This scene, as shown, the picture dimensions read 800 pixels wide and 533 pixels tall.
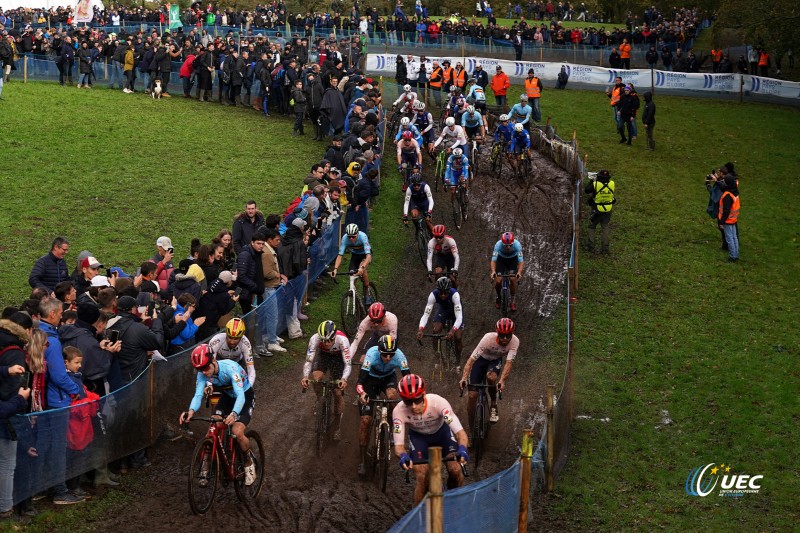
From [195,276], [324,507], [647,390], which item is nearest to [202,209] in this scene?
[195,276]

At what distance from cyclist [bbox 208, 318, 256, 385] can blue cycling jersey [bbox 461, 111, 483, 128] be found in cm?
1900

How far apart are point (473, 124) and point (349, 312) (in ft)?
43.6

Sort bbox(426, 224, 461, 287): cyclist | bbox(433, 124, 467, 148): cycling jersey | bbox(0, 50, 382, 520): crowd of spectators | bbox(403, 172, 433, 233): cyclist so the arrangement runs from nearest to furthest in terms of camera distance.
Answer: bbox(0, 50, 382, 520): crowd of spectators, bbox(426, 224, 461, 287): cyclist, bbox(403, 172, 433, 233): cyclist, bbox(433, 124, 467, 148): cycling jersey

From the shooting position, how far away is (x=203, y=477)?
482 inches

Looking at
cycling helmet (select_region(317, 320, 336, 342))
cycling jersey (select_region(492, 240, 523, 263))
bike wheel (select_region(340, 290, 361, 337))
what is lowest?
bike wheel (select_region(340, 290, 361, 337))

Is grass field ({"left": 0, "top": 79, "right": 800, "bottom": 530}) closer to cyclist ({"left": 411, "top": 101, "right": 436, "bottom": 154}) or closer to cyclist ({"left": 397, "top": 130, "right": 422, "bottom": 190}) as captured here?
cyclist ({"left": 397, "top": 130, "right": 422, "bottom": 190})

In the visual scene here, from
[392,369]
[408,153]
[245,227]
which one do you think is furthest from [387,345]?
[408,153]

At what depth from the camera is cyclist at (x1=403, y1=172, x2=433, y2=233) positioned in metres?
23.9

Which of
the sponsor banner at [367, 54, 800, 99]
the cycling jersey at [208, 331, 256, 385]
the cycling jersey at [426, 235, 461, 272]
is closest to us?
the cycling jersey at [208, 331, 256, 385]

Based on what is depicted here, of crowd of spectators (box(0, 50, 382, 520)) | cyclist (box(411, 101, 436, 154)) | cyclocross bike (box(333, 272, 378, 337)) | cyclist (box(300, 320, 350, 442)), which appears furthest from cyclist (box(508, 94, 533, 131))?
cyclist (box(300, 320, 350, 442))

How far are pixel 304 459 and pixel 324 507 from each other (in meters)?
1.51

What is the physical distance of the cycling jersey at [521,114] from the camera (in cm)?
3272

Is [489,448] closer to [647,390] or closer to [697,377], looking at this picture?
Result: [647,390]

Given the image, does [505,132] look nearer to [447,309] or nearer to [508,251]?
[508,251]
